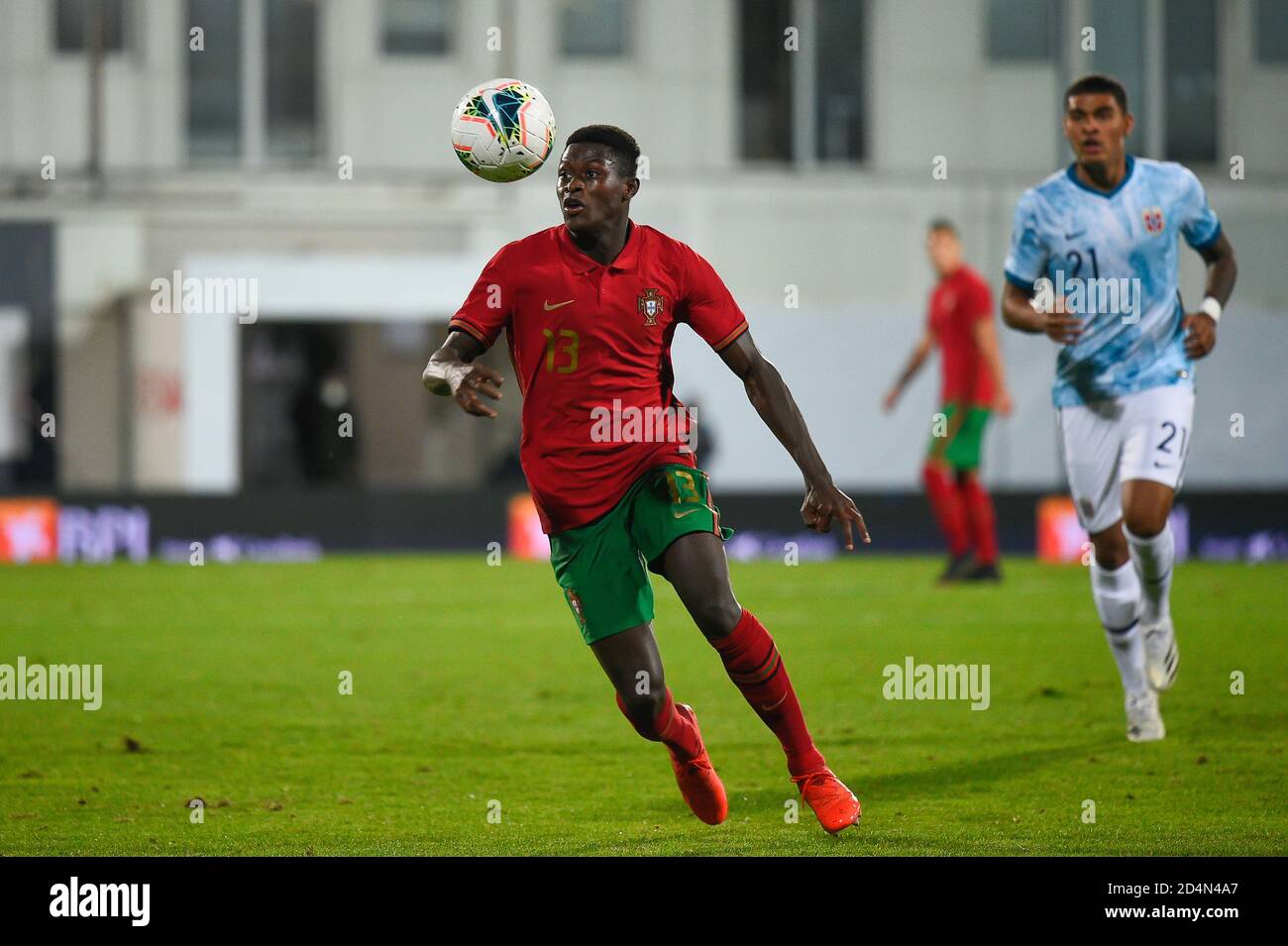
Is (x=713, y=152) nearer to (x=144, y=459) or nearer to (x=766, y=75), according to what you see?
(x=766, y=75)

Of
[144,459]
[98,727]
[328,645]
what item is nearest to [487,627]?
[328,645]

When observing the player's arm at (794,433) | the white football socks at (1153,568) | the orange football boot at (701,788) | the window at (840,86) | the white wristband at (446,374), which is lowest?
the orange football boot at (701,788)

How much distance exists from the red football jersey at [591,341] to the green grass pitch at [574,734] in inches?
43.0

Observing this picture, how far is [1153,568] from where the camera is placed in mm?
7547

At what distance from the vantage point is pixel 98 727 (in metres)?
8.29

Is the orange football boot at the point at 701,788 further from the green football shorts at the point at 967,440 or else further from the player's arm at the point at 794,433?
the green football shorts at the point at 967,440

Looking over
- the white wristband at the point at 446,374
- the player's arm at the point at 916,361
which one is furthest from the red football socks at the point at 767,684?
the player's arm at the point at 916,361

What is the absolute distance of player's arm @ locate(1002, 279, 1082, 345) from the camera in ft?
23.7

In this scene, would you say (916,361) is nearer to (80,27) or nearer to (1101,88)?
(1101,88)

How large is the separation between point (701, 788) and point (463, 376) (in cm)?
147

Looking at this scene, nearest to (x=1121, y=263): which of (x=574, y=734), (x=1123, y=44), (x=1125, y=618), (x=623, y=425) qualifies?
(x=1125, y=618)

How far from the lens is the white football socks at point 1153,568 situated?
749 cm

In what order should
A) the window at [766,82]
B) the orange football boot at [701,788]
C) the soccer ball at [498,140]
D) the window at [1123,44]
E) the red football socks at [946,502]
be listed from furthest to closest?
the window at [766,82], the window at [1123,44], the red football socks at [946,502], the soccer ball at [498,140], the orange football boot at [701,788]
